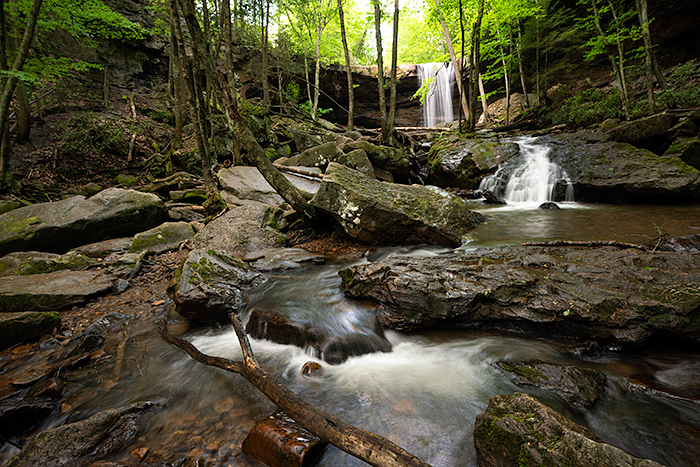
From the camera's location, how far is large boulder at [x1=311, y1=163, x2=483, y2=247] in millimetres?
5410

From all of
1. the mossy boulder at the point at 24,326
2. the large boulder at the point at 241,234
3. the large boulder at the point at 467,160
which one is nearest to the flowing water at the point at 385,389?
the mossy boulder at the point at 24,326

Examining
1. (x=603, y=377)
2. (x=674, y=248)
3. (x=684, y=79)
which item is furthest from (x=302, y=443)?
(x=684, y=79)

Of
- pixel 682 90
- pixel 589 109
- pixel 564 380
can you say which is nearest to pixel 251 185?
pixel 564 380

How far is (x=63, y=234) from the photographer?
237 inches

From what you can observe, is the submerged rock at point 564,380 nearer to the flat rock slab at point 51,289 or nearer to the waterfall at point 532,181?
the flat rock slab at point 51,289

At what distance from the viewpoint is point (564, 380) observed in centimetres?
241

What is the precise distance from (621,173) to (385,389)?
9.38 metres

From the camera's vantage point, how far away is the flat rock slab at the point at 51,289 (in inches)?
160

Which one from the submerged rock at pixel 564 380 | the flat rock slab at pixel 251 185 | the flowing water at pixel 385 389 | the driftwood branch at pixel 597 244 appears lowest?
→ the flowing water at pixel 385 389

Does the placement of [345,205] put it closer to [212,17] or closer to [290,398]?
[290,398]

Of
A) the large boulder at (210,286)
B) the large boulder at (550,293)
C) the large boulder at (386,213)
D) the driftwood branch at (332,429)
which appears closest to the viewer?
the driftwood branch at (332,429)

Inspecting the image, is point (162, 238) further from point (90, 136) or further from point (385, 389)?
point (90, 136)

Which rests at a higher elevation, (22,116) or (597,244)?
(22,116)

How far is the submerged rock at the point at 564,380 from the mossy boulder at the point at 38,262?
750cm
